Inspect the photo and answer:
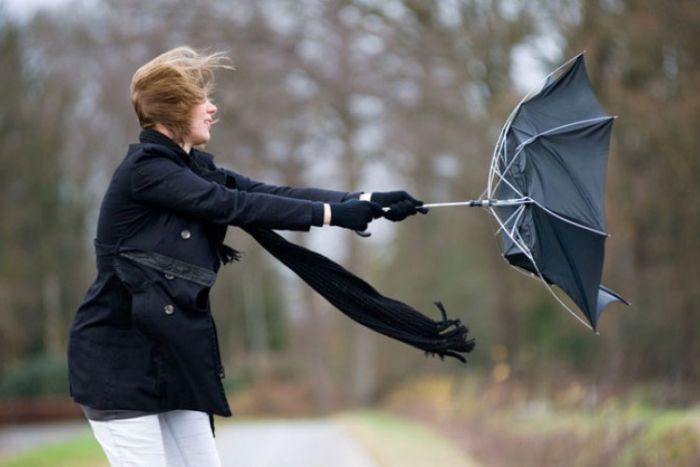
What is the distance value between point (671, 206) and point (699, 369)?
3.90m

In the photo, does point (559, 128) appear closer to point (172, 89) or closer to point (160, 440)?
point (172, 89)

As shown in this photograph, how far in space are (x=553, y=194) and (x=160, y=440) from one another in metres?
1.93

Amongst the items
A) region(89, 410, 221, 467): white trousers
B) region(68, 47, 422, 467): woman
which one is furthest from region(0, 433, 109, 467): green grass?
region(68, 47, 422, 467): woman

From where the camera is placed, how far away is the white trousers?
155 inches

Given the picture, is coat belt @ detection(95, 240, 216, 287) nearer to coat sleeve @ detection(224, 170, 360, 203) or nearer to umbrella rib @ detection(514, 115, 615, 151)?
coat sleeve @ detection(224, 170, 360, 203)

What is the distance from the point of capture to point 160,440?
3.96 metres

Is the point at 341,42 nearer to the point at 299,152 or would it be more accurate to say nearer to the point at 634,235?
the point at 299,152

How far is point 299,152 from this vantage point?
3281 centimetres

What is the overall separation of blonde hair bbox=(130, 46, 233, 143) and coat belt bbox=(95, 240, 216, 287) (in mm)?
479

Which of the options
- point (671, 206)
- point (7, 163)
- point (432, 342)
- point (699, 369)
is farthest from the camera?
point (7, 163)

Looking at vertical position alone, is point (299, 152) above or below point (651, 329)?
above

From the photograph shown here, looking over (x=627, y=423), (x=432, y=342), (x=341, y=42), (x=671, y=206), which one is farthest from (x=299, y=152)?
(x=432, y=342)

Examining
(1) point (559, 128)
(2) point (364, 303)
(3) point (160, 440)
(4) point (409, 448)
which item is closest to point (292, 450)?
(4) point (409, 448)

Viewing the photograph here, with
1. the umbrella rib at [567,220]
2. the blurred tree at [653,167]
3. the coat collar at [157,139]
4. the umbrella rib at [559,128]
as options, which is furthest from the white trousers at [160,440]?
the blurred tree at [653,167]
